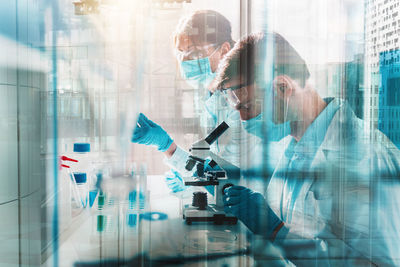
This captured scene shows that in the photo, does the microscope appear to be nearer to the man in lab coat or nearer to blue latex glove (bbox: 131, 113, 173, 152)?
the man in lab coat

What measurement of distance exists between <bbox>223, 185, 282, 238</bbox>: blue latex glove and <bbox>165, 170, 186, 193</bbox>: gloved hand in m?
0.28

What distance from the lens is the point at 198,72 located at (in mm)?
1742

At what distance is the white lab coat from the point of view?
1.86 m

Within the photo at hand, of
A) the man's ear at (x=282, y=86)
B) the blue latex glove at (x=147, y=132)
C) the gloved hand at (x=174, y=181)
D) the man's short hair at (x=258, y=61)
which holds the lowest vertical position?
the gloved hand at (x=174, y=181)

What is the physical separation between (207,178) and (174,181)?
200 millimetres

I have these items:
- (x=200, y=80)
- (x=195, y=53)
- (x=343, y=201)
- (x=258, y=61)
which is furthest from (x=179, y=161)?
(x=343, y=201)

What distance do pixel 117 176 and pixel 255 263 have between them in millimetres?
1014

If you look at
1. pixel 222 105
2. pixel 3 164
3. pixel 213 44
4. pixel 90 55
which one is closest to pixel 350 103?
pixel 222 105

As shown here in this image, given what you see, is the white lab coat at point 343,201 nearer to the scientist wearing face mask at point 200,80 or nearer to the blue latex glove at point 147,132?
the scientist wearing face mask at point 200,80

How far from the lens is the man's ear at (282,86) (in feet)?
5.97

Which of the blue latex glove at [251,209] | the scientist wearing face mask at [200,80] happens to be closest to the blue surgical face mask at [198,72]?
the scientist wearing face mask at [200,80]

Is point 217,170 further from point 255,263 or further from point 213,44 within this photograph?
point 213,44

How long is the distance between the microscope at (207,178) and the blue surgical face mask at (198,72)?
278mm

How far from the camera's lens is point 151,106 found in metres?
1.72
